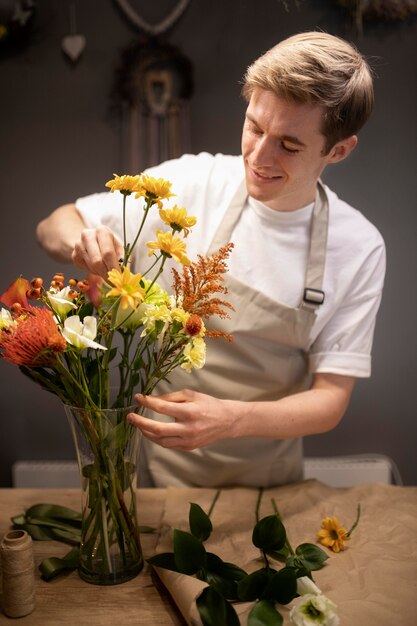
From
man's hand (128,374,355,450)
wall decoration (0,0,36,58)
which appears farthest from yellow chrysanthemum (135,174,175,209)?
wall decoration (0,0,36,58)

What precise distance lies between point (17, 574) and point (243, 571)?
37 cm

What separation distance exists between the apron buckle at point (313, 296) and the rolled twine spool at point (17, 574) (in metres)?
0.77

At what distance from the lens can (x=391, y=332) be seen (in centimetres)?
188

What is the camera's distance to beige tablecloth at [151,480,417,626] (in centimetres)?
104

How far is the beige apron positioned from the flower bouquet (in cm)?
41

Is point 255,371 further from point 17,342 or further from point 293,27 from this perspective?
point 293,27

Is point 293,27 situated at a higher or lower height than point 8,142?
higher

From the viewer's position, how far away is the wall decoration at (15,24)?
1.67 metres

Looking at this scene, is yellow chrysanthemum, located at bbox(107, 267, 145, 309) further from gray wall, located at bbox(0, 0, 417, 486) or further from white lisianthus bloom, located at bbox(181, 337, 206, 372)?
gray wall, located at bbox(0, 0, 417, 486)

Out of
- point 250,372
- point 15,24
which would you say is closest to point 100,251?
point 250,372

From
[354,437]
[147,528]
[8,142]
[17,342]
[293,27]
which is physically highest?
[293,27]

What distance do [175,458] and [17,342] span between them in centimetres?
75

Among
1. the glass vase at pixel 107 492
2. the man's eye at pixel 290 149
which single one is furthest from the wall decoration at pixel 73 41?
the glass vase at pixel 107 492

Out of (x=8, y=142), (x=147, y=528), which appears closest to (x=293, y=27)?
(x=8, y=142)
